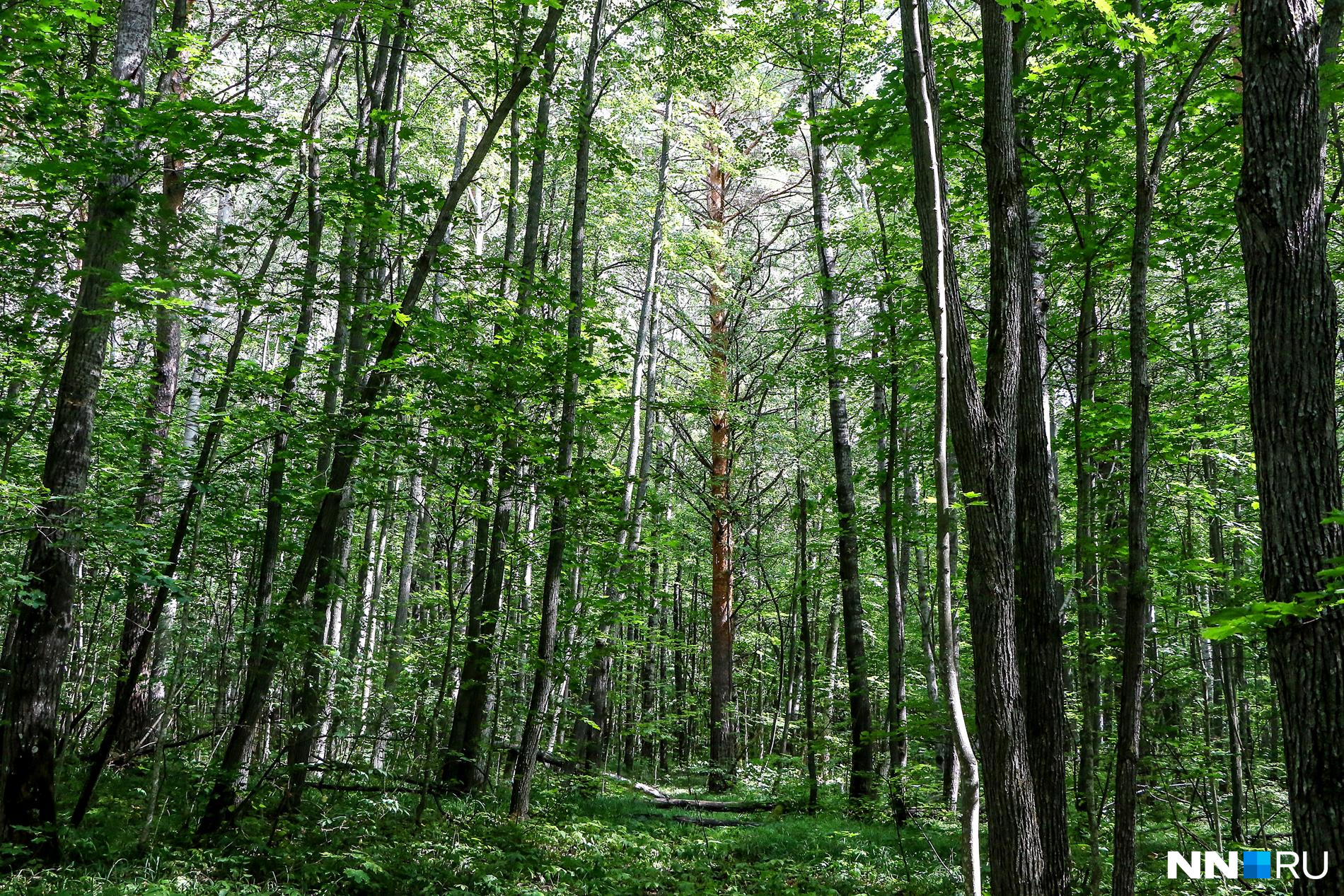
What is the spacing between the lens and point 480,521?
10.4m

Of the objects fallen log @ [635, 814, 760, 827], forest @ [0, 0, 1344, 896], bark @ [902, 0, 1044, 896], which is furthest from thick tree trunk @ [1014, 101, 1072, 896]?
fallen log @ [635, 814, 760, 827]

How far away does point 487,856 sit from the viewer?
6.59 metres

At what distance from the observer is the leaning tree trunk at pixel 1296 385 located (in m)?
3.01

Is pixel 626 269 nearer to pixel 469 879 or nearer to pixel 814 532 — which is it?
pixel 814 532

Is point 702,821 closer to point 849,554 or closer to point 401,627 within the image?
point 849,554

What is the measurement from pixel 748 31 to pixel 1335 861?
1039cm

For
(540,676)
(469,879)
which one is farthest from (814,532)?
(469,879)

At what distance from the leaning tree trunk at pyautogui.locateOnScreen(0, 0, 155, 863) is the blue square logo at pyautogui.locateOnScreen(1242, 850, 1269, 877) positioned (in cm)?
854

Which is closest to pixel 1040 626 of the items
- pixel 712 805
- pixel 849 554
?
pixel 849 554

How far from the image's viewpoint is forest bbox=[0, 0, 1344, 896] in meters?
3.87

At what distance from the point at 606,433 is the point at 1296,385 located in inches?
252

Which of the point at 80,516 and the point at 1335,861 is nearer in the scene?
the point at 1335,861

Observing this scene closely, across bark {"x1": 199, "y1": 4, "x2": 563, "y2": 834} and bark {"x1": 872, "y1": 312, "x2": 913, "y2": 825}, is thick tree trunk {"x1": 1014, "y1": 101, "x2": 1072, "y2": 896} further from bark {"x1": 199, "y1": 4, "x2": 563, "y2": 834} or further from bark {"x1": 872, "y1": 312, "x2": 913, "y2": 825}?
bark {"x1": 199, "y1": 4, "x2": 563, "y2": 834}

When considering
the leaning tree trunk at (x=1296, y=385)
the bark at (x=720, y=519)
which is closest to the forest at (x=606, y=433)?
the leaning tree trunk at (x=1296, y=385)
